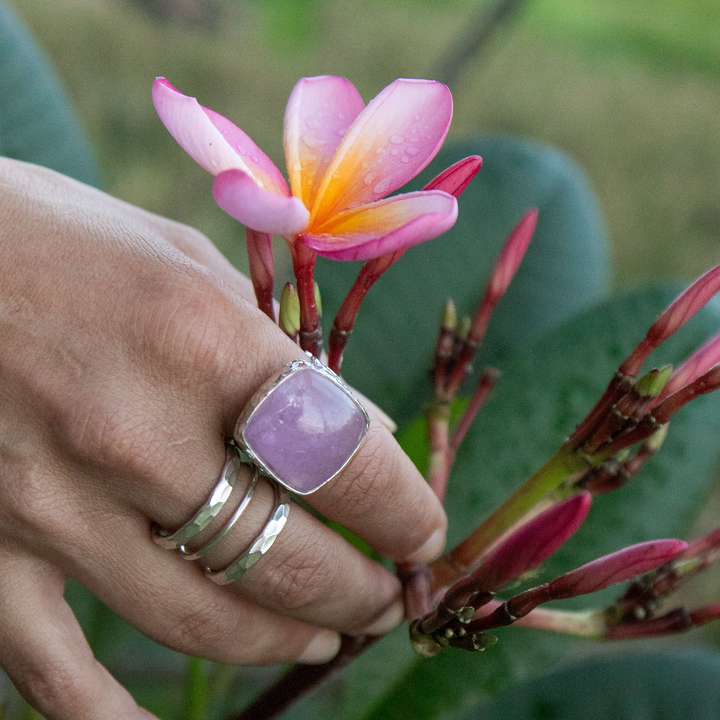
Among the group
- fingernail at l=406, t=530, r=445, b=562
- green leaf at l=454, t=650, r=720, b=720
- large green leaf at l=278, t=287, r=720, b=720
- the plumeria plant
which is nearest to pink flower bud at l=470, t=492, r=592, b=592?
the plumeria plant

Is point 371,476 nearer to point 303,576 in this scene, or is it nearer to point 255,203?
point 303,576

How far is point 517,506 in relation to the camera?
0.47 m

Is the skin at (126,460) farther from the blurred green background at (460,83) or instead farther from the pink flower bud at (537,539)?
the blurred green background at (460,83)

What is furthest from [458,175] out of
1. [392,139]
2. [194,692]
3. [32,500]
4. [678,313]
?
[194,692]

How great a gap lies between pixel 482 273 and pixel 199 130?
0.55m

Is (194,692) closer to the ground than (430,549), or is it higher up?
closer to the ground

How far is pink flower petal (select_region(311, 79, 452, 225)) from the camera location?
14.4 inches

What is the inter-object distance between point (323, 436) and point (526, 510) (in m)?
0.14

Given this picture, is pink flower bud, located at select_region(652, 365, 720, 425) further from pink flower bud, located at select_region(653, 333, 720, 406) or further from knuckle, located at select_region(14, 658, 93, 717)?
knuckle, located at select_region(14, 658, 93, 717)

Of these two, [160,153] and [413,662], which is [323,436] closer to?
[413,662]

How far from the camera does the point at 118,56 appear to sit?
2.62m

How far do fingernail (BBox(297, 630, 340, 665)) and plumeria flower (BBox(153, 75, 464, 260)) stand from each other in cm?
29

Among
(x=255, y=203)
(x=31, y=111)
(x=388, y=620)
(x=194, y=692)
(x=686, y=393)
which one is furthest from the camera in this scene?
(x=31, y=111)

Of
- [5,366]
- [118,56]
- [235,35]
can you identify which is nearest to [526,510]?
[5,366]
